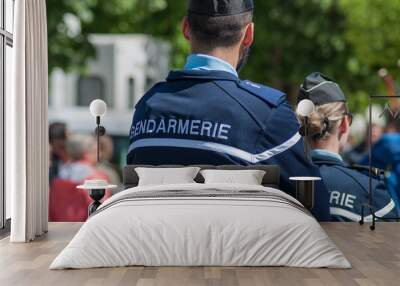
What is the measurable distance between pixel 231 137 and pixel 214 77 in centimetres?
56

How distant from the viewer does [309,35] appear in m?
13.1

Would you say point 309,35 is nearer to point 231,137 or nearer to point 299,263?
point 231,137

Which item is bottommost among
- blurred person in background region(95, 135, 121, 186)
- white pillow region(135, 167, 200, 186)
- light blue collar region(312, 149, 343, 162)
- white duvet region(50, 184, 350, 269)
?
blurred person in background region(95, 135, 121, 186)

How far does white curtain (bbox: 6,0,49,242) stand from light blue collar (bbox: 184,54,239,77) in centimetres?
132

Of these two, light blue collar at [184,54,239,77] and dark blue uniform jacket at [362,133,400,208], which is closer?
light blue collar at [184,54,239,77]

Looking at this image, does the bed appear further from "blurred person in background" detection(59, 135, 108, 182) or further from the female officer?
"blurred person in background" detection(59, 135, 108, 182)

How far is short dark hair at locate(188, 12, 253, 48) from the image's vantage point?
24.4ft

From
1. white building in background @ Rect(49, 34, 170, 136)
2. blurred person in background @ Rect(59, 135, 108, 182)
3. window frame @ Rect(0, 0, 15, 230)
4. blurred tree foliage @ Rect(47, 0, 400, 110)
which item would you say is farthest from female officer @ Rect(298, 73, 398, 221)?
white building in background @ Rect(49, 34, 170, 136)

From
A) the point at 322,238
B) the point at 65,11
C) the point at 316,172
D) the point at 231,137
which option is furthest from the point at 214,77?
the point at 65,11

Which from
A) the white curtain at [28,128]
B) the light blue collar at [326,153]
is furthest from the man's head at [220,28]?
the white curtain at [28,128]

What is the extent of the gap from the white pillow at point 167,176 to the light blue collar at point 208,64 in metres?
0.95

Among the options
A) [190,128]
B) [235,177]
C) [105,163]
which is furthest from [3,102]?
[105,163]

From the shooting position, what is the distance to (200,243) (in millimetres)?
5254

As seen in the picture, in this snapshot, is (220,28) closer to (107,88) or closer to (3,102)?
(3,102)
